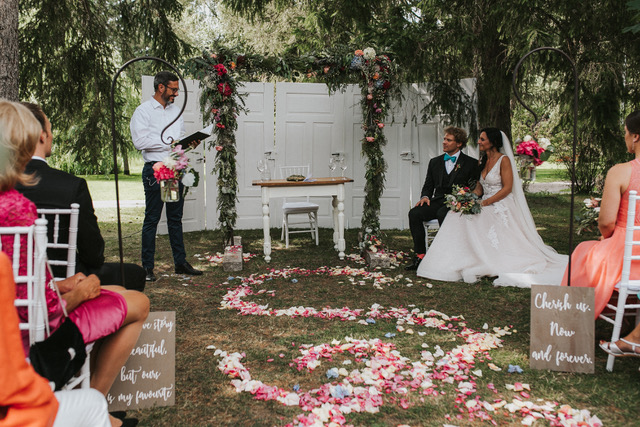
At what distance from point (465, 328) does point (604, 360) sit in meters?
0.91

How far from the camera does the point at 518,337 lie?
3.57 meters

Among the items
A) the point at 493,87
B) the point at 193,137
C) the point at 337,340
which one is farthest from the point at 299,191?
the point at 493,87

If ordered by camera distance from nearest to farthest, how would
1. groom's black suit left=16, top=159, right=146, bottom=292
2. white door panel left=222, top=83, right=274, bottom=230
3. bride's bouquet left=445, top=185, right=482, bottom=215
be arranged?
1. groom's black suit left=16, top=159, right=146, bottom=292
2. bride's bouquet left=445, top=185, right=482, bottom=215
3. white door panel left=222, top=83, right=274, bottom=230

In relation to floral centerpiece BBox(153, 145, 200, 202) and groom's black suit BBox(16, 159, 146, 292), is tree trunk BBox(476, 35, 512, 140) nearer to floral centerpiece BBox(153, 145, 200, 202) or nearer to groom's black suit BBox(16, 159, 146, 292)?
floral centerpiece BBox(153, 145, 200, 202)

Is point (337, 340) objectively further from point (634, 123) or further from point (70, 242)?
point (634, 123)

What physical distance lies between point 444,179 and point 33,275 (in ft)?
16.0

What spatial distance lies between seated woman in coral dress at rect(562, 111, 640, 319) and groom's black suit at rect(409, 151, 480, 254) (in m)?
2.42

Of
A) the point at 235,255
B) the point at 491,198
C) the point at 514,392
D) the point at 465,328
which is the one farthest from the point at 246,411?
the point at 491,198

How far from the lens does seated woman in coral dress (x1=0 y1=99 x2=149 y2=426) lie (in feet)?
5.53

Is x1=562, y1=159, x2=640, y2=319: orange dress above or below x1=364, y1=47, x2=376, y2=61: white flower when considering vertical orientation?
below

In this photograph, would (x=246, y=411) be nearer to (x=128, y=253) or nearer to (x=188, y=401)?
(x=188, y=401)

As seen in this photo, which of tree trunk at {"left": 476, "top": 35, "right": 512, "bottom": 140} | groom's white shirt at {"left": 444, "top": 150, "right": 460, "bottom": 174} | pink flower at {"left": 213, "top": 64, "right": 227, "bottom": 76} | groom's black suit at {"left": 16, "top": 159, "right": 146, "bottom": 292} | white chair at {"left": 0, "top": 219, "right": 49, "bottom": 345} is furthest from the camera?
tree trunk at {"left": 476, "top": 35, "right": 512, "bottom": 140}

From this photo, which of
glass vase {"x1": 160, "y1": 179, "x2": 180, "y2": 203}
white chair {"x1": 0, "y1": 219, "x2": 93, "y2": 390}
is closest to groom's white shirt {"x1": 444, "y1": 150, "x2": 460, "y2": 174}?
glass vase {"x1": 160, "y1": 179, "x2": 180, "y2": 203}

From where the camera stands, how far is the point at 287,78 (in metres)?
5.88
